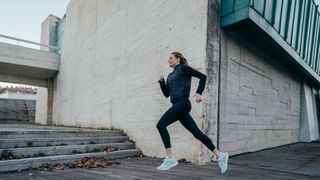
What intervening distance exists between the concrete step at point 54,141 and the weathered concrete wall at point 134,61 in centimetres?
75

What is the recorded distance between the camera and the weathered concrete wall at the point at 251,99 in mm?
6446

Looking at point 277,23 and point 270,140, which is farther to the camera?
point 270,140

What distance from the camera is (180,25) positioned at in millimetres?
6387

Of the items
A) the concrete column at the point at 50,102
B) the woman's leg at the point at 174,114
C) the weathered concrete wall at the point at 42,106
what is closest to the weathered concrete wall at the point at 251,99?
the woman's leg at the point at 174,114

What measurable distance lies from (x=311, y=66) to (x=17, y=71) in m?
16.4

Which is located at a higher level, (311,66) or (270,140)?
(311,66)

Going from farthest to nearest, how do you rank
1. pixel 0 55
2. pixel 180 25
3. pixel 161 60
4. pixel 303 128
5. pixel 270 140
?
pixel 0 55 < pixel 303 128 < pixel 270 140 < pixel 161 60 < pixel 180 25

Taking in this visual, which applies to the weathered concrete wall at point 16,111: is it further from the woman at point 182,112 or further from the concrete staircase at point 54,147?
the woman at point 182,112

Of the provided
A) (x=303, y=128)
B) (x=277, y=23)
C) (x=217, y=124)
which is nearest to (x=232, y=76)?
(x=217, y=124)

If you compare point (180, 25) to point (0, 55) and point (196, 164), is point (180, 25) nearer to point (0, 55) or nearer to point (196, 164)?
point (196, 164)

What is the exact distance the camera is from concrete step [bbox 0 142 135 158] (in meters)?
5.27

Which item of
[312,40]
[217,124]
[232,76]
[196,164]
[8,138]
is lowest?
[196,164]

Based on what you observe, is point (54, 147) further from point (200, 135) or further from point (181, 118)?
point (200, 135)

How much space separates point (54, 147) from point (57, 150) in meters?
0.10
